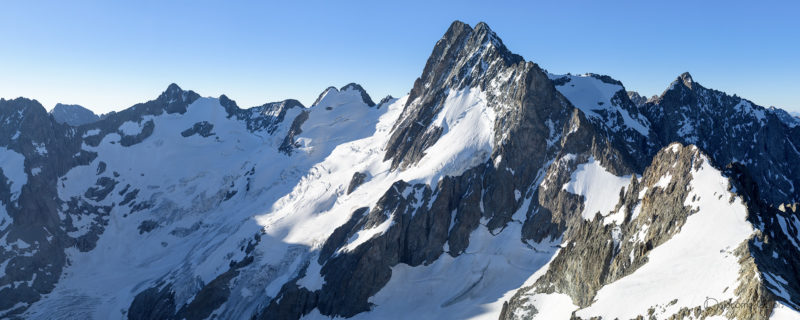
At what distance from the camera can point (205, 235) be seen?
147 metres

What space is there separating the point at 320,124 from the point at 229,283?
3625 inches

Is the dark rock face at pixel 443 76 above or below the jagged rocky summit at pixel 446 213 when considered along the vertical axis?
above

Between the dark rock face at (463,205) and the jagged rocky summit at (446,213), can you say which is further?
the dark rock face at (463,205)

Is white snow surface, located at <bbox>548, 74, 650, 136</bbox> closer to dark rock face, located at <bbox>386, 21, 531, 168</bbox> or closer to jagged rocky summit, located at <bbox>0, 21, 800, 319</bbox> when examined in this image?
jagged rocky summit, located at <bbox>0, 21, 800, 319</bbox>

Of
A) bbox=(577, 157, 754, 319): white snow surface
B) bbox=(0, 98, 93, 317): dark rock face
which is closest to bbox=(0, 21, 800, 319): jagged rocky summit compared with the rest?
bbox=(577, 157, 754, 319): white snow surface

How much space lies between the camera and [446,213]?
10188cm

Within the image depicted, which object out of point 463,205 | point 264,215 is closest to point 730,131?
point 463,205

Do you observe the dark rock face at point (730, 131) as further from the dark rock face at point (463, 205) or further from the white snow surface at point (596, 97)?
the dark rock face at point (463, 205)

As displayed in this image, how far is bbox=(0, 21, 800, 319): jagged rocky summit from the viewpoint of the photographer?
53.1m

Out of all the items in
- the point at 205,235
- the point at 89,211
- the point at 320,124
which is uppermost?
the point at 320,124

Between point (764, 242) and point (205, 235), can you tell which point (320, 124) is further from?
point (764, 242)

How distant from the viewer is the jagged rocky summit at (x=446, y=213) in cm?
5306

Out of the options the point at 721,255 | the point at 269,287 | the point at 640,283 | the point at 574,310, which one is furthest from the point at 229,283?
the point at 721,255

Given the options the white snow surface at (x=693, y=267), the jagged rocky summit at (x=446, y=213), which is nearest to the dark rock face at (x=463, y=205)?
the jagged rocky summit at (x=446, y=213)
